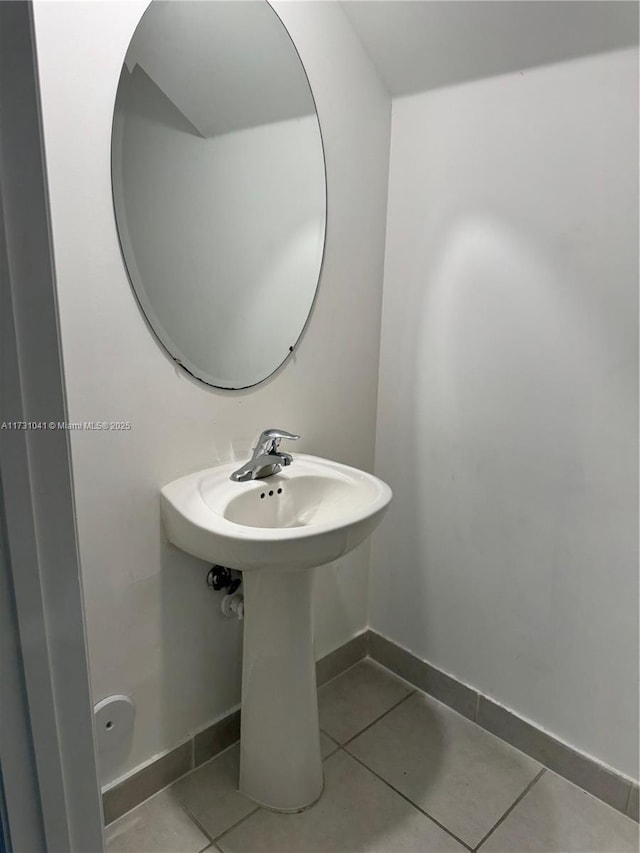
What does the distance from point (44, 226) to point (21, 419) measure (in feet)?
0.50

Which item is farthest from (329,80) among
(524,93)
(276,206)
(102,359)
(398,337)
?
(102,359)

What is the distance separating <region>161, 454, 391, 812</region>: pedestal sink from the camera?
125 cm

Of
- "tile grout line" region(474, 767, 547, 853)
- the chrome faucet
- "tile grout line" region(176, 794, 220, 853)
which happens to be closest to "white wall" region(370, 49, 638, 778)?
"tile grout line" region(474, 767, 547, 853)

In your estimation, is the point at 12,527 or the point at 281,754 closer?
the point at 12,527

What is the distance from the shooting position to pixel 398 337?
170 cm

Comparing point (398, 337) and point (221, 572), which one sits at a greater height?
point (398, 337)

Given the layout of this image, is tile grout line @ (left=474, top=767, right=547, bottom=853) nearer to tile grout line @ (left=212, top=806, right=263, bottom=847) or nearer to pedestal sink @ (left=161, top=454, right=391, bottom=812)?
pedestal sink @ (left=161, top=454, right=391, bottom=812)

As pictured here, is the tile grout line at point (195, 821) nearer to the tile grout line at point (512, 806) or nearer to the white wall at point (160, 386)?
the white wall at point (160, 386)

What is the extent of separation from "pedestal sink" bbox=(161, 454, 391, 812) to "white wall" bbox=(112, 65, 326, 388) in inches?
10.6

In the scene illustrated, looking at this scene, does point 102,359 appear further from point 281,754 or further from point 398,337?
point 281,754

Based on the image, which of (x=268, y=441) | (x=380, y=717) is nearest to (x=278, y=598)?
(x=268, y=441)

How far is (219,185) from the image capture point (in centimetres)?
134

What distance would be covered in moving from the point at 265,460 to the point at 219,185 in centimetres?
63

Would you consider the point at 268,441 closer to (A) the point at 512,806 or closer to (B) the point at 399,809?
(B) the point at 399,809
